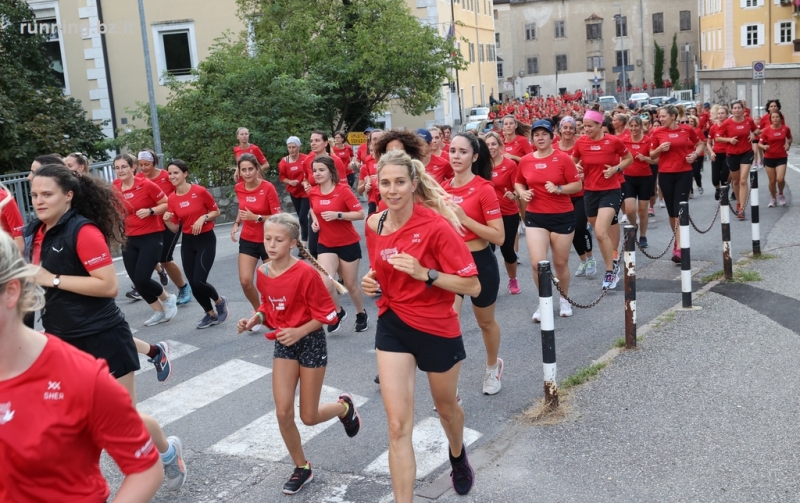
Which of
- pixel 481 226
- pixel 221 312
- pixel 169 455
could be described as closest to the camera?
pixel 169 455

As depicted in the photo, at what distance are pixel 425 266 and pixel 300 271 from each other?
3.72 feet

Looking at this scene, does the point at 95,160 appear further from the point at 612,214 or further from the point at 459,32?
the point at 459,32

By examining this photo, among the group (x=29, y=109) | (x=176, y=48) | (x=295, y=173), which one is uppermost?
(x=176, y=48)

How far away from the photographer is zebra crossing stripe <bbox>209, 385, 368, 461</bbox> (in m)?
6.18

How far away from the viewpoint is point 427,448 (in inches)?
235

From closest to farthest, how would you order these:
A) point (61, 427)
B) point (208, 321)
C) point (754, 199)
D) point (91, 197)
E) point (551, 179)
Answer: point (61, 427)
point (91, 197)
point (551, 179)
point (208, 321)
point (754, 199)

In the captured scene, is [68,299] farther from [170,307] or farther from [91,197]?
[170,307]

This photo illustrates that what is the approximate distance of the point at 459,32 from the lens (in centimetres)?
5609

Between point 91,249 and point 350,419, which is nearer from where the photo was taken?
point 91,249

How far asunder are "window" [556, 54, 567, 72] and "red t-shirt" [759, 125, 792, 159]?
269 ft

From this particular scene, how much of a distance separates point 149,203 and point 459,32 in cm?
4827

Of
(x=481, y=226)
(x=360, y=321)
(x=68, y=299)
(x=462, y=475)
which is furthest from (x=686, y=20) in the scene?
(x=68, y=299)

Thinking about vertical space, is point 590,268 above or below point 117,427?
below

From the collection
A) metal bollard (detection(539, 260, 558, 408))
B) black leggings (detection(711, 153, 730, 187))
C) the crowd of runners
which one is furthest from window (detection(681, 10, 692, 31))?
metal bollard (detection(539, 260, 558, 408))
